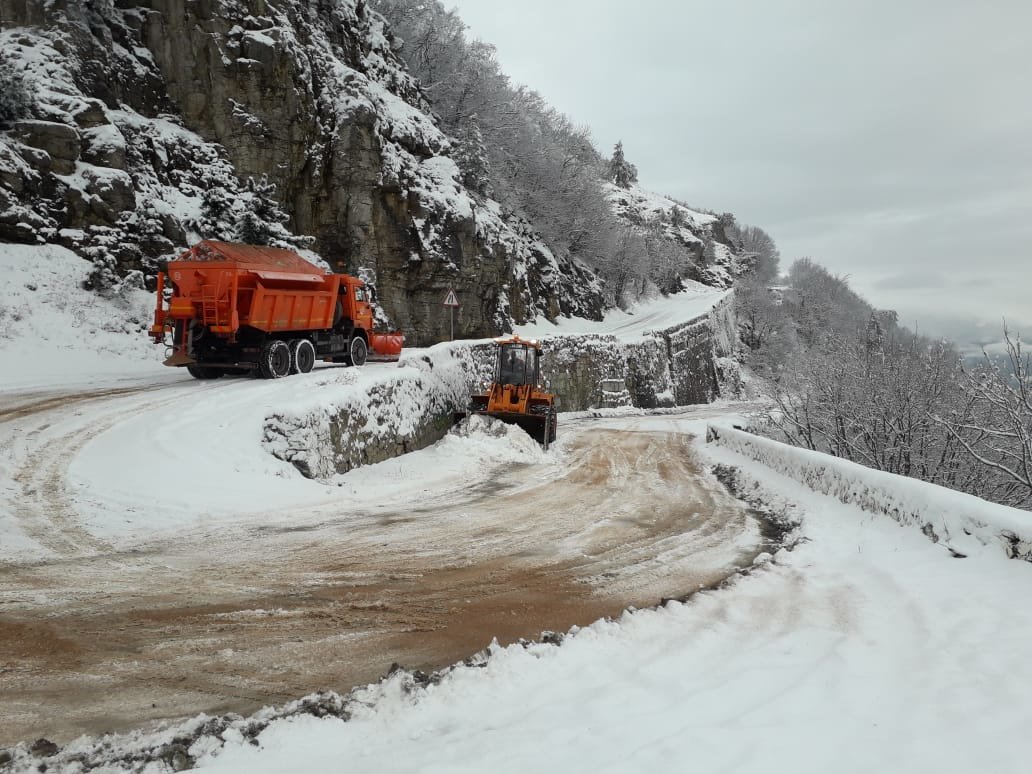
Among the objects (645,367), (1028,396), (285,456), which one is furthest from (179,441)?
(645,367)

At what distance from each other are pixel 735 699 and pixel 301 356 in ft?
41.9

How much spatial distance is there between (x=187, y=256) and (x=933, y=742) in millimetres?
13796

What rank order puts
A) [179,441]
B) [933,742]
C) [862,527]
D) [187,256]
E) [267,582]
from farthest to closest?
[187,256] < [179,441] < [862,527] < [267,582] < [933,742]

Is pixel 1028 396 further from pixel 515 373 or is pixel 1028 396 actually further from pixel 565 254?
pixel 565 254

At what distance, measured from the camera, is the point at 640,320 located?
159ft

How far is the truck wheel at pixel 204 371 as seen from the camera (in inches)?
528

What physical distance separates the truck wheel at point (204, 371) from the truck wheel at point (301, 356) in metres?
1.60

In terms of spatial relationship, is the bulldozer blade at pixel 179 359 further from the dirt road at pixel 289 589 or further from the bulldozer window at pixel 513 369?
the bulldozer window at pixel 513 369

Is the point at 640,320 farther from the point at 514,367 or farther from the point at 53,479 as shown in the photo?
the point at 53,479

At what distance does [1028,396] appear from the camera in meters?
9.05

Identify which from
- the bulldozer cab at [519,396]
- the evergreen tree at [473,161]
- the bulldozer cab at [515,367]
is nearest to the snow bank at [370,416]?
the bulldozer cab at [519,396]

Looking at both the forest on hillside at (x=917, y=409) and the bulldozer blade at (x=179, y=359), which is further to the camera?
the bulldozer blade at (x=179, y=359)

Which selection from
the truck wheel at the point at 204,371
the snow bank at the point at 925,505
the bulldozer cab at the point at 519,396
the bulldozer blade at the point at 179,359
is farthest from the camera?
the bulldozer cab at the point at 519,396

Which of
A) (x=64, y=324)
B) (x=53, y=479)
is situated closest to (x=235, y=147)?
(x=64, y=324)
